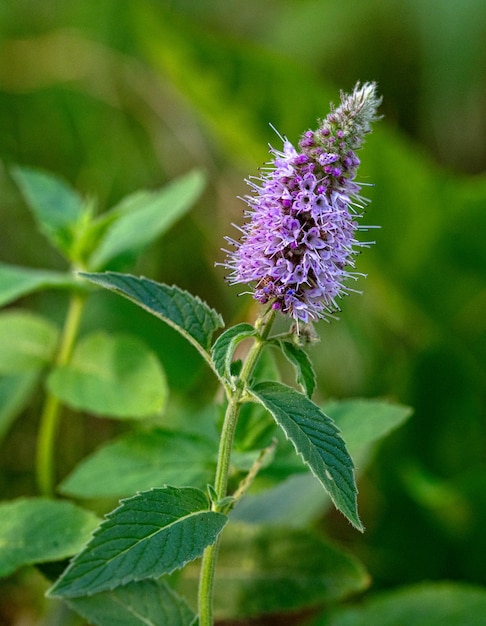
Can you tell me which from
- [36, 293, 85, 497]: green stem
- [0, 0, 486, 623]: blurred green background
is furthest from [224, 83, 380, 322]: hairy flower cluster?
[0, 0, 486, 623]: blurred green background

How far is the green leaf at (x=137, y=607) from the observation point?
46.1 inches

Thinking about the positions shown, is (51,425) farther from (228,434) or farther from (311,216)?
(311,216)

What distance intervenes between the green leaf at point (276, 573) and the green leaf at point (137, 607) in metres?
0.29

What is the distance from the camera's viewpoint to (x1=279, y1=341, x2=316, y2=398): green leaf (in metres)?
1.04

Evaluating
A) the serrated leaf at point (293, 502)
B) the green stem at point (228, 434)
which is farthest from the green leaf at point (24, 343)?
the green stem at point (228, 434)

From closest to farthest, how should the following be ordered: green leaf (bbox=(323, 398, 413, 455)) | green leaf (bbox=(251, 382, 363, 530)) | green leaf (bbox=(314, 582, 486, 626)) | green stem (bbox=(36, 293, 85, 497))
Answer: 1. green leaf (bbox=(251, 382, 363, 530))
2. green leaf (bbox=(323, 398, 413, 455))
3. green leaf (bbox=(314, 582, 486, 626))
4. green stem (bbox=(36, 293, 85, 497))

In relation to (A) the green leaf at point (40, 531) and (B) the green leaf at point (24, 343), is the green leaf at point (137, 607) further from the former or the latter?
(B) the green leaf at point (24, 343)

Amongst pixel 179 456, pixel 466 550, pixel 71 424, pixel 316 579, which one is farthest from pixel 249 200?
pixel 71 424

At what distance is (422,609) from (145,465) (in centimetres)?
72

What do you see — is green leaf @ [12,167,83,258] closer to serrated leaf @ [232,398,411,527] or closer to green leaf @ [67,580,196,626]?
serrated leaf @ [232,398,411,527]

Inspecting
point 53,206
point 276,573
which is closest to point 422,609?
point 276,573

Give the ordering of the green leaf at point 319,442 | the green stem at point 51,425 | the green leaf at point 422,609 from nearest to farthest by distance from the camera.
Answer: the green leaf at point 319,442 < the green leaf at point 422,609 < the green stem at point 51,425

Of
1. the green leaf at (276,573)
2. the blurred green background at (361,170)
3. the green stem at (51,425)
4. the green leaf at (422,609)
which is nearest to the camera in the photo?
the green leaf at (276,573)

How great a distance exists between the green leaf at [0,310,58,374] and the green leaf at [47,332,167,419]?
0.24 feet
